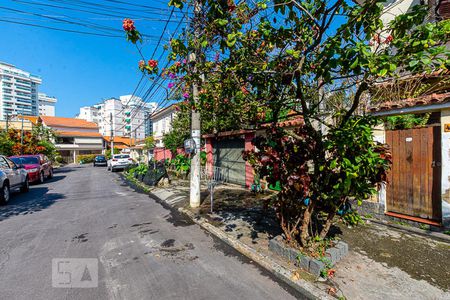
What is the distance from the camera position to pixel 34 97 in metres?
97.3

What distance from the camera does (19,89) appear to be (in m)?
88.4

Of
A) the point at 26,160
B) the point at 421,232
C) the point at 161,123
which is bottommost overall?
the point at 421,232

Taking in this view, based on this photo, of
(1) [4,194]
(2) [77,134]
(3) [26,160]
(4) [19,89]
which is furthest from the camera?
(4) [19,89]

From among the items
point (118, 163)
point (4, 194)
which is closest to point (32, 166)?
point (4, 194)

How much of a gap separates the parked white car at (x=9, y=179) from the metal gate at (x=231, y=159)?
862cm

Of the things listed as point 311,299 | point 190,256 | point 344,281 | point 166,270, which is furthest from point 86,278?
point 344,281

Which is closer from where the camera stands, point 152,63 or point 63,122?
point 152,63

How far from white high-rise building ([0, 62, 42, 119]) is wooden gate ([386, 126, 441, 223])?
107m

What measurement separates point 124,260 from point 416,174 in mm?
6068

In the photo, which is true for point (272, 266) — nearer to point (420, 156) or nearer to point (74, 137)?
point (420, 156)

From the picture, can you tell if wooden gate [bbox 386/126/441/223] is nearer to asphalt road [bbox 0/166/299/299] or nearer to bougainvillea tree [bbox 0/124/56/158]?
asphalt road [bbox 0/166/299/299]

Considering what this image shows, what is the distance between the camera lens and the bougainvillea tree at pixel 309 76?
2400 mm

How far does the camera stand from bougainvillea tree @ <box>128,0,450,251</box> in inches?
94.5

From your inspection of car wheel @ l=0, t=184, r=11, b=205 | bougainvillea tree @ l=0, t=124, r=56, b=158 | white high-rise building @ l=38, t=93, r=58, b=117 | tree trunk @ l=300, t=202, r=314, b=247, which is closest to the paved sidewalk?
tree trunk @ l=300, t=202, r=314, b=247
